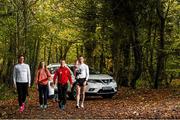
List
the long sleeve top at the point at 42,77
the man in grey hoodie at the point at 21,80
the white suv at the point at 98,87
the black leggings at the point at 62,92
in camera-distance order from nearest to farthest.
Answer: the man in grey hoodie at the point at 21,80
the black leggings at the point at 62,92
the long sleeve top at the point at 42,77
the white suv at the point at 98,87

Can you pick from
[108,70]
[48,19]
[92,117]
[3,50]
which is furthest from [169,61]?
[92,117]

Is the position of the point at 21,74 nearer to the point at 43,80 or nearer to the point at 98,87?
the point at 43,80

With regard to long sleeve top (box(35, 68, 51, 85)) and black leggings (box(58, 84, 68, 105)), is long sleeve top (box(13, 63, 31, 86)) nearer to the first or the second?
long sleeve top (box(35, 68, 51, 85))

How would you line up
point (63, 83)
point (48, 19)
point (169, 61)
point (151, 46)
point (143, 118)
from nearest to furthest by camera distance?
point (143, 118), point (63, 83), point (151, 46), point (169, 61), point (48, 19)

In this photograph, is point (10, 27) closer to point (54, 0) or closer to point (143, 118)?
point (54, 0)

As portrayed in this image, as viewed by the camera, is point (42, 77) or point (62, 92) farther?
point (42, 77)

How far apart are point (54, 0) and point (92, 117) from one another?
2118 cm

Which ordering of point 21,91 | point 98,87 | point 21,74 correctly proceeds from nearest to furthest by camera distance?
point 21,74
point 21,91
point 98,87

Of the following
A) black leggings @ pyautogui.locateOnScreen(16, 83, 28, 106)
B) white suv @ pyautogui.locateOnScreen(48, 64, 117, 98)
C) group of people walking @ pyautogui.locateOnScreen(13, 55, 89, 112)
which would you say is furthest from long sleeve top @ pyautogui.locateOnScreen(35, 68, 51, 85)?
white suv @ pyautogui.locateOnScreen(48, 64, 117, 98)

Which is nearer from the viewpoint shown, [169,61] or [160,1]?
[160,1]

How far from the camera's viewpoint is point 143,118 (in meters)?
15.3

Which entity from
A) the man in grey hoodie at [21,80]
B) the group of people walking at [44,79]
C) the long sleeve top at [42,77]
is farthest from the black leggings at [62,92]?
the man in grey hoodie at [21,80]

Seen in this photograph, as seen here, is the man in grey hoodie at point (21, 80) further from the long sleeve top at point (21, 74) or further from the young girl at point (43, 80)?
the young girl at point (43, 80)

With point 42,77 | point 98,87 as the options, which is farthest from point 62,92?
point 98,87
